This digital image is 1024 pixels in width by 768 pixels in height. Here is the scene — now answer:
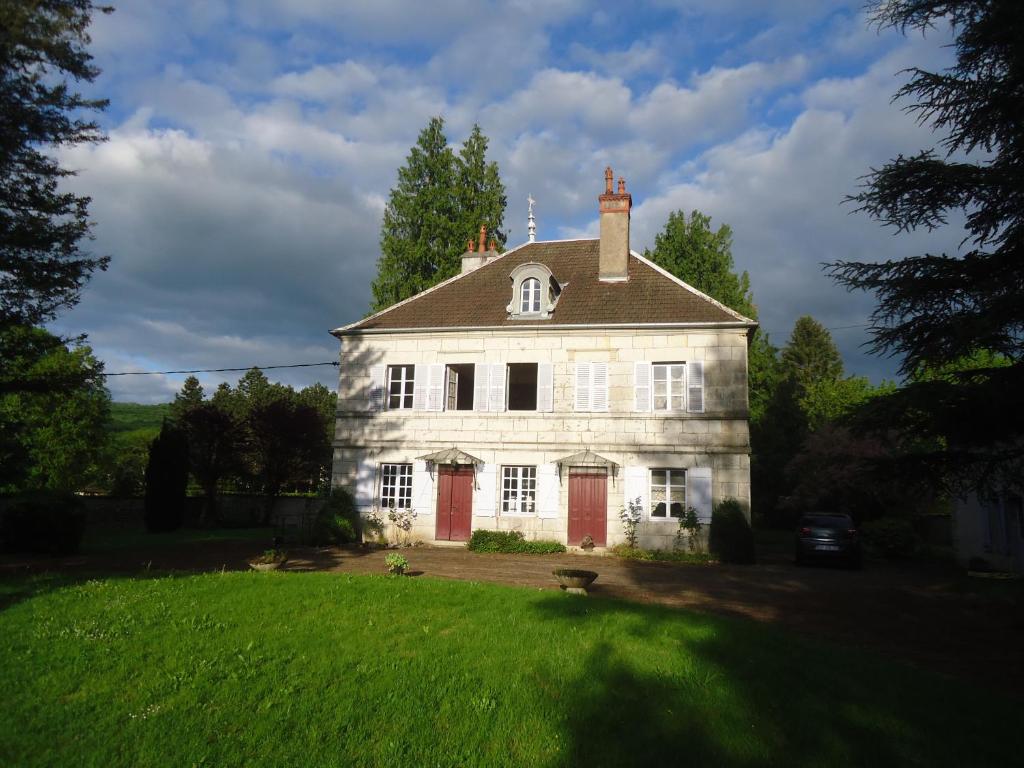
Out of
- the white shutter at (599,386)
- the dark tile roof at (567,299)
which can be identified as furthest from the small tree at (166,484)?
the white shutter at (599,386)

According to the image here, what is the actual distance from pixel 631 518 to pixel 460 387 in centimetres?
882

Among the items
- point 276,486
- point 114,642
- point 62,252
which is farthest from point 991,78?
point 276,486

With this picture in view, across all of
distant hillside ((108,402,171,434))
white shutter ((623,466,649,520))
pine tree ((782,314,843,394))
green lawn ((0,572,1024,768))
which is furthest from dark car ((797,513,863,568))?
distant hillside ((108,402,171,434))

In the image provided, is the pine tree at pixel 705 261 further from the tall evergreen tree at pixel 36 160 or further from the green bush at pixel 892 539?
the tall evergreen tree at pixel 36 160

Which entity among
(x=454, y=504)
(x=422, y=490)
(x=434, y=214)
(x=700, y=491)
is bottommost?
(x=454, y=504)

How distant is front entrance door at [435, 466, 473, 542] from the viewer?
67.4 feet

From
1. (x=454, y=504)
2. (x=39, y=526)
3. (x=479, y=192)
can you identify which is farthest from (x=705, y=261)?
(x=39, y=526)

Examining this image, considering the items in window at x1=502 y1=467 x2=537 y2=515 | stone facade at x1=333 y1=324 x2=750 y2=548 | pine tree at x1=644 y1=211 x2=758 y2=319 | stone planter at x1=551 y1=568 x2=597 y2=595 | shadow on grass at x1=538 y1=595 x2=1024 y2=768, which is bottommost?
shadow on grass at x1=538 y1=595 x2=1024 y2=768

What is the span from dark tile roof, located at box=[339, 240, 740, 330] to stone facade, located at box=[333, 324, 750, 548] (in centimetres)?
39

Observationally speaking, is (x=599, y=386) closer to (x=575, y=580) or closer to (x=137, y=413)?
(x=575, y=580)

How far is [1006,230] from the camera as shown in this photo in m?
8.76

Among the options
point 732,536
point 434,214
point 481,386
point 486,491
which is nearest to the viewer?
point 732,536

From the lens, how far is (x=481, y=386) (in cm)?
2097

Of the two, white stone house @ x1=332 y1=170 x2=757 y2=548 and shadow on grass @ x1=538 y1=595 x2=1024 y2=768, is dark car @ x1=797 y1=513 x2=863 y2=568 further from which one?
shadow on grass @ x1=538 y1=595 x2=1024 y2=768
